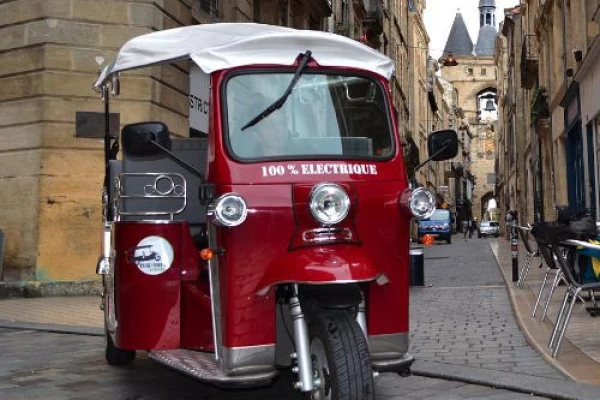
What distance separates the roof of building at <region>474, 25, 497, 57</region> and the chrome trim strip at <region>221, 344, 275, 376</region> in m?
136

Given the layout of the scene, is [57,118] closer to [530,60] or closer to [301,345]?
[301,345]

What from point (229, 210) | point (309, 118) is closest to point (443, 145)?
point (309, 118)

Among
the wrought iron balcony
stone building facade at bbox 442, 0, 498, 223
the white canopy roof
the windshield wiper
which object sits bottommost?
the windshield wiper

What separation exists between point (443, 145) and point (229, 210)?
1658 mm

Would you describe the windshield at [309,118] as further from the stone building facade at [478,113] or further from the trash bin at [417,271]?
the stone building facade at [478,113]

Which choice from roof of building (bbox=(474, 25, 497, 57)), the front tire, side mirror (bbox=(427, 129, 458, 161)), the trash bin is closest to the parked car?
the trash bin

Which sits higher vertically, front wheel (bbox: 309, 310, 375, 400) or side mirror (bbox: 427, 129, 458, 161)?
side mirror (bbox: 427, 129, 458, 161)

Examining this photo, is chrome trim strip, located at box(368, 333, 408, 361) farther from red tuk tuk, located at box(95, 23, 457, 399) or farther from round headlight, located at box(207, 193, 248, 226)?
round headlight, located at box(207, 193, 248, 226)

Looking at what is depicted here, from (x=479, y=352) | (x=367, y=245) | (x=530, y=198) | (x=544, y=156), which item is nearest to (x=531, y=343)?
(x=479, y=352)

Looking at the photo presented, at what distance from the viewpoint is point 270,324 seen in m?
4.46

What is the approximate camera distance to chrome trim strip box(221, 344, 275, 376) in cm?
435

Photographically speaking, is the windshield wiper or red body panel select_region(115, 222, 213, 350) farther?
red body panel select_region(115, 222, 213, 350)

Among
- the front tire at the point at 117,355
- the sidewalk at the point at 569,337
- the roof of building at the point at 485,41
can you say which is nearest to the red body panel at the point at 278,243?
the sidewalk at the point at 569,337

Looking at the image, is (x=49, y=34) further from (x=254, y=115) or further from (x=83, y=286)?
(x=254, y=115)
